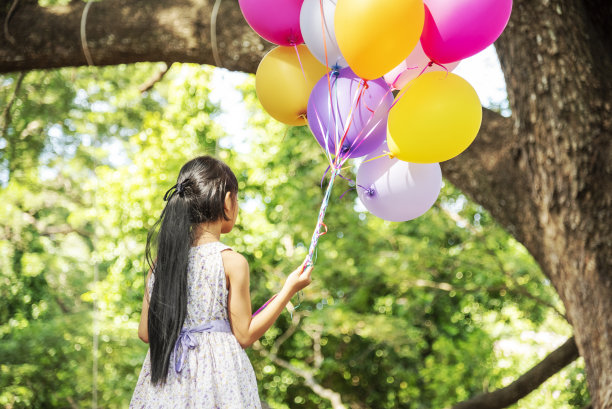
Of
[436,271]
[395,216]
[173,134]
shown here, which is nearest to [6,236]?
[173,134]

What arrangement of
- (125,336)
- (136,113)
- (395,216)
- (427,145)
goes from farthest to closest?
(136,113) → (125,336) → (395,216) → (427,145)

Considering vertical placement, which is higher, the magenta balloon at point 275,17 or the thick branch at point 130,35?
the magenta balloon at point 275,17

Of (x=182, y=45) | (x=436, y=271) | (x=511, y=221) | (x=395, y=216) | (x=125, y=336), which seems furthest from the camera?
(x=436, y=271)

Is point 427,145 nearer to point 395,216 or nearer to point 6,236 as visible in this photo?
point 395,216

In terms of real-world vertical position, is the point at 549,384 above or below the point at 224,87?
below

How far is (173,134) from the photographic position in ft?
16.1

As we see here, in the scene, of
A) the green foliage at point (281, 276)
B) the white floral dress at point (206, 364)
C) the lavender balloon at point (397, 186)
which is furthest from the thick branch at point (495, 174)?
the green foliage at point (281, 276)

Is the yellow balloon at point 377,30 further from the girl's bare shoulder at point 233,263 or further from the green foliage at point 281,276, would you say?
the green foliage at point 281,276

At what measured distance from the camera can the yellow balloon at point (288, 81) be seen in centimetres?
181

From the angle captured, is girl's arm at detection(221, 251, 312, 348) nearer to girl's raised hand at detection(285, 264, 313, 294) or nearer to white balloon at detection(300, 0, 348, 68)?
girl's raised hand at detection(285, 264, 313, 294)

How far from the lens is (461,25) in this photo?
1439 mm

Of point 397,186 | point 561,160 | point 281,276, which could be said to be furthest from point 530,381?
point 281,276

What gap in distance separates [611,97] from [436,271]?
3974 mm

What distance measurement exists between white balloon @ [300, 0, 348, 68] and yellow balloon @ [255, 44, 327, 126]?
0.54 ft
